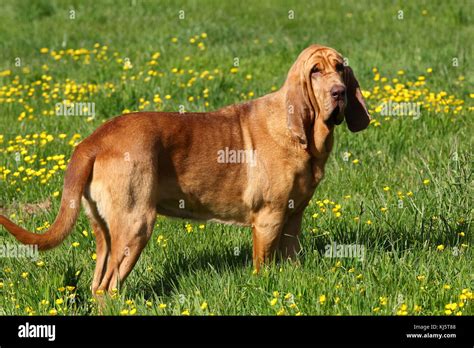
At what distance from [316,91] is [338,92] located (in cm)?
18

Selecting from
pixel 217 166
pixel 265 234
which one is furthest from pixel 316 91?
pixel 265 234

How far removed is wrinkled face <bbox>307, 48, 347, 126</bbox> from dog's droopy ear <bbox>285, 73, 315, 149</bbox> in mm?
68

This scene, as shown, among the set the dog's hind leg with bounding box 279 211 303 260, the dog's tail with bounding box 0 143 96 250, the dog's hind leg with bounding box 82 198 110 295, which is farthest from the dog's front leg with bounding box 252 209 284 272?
the dog's tail with bounding box 0 143 96 250

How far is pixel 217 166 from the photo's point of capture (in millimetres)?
5301

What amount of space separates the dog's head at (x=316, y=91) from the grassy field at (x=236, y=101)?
859 millimetres

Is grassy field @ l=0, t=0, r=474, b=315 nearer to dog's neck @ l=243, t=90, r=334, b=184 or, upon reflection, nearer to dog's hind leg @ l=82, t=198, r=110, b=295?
dog's hind leg @ l=82, t=198, r=110, b=295

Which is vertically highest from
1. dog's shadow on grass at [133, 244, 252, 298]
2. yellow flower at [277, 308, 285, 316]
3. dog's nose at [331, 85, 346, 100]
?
dog's nose at [331, 85, 346, 100]

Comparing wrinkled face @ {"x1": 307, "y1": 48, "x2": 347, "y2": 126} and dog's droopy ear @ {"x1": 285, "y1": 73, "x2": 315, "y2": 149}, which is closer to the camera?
wrinkled face @ {"x1": 307, "y1": 48, "x2": 347, "y2": 126}

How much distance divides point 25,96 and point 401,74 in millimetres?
4430

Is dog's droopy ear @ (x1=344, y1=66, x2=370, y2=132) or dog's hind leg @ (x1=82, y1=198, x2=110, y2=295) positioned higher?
dog's droopy ear @ (x1=344, y1=66, x2=370, y2=132)

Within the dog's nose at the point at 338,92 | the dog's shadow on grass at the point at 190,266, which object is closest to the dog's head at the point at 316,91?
the dog's nose at the point at 338,92

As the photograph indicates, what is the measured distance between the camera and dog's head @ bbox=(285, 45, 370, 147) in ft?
16.7

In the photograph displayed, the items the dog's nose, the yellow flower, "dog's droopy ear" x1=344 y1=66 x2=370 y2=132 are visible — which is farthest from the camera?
"dog's droopy ear" x1=344 y1=66 x2=370 y2=132

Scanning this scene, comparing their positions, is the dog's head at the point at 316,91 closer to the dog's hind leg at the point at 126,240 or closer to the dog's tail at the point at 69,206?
the dog's hind leg at the point at 126,240
